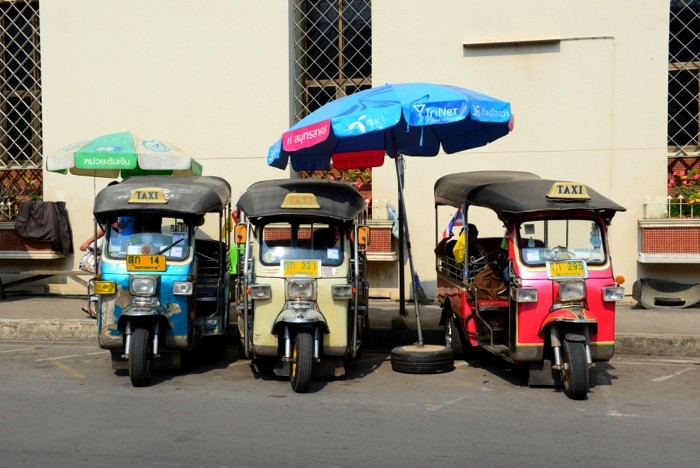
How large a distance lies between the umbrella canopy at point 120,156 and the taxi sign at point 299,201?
123 inches

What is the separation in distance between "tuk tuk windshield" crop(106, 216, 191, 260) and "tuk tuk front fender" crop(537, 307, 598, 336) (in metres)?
3.49

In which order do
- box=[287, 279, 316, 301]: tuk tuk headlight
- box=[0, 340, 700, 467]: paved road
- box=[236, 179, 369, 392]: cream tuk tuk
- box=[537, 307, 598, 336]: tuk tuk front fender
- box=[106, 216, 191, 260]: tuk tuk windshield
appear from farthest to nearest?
box=[106, 216, 191, 260]: tuk tuk windshield → box=[287, 279, 316, 301]: tuk tuk headlight → box=[236, 179, 369, 392]: cream tuk tuk → box=[537, 307, 598, 336]: tuk tuk front fender → box=[0, 340, 700, 467]: paved road

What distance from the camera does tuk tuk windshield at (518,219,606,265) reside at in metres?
7.61

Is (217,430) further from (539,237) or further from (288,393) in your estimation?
(539,237)

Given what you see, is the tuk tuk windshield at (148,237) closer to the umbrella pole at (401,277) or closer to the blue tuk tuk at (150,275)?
the blue tuk tuk at (150,275)

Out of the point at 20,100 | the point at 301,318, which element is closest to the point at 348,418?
the point at 301,318

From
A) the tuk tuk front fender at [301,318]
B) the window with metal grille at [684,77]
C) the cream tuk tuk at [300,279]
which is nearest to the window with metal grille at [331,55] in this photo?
the window with metal grille at [684,77]

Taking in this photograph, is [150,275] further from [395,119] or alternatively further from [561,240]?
[561,240]

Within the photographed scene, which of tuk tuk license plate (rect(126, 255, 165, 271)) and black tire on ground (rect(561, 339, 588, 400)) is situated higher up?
tuk tuk license plate (rect(126, 255, 165, 271))

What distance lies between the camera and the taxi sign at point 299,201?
7840 mm

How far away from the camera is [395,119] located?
777 centimetres

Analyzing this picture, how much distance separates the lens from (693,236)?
11.4 m

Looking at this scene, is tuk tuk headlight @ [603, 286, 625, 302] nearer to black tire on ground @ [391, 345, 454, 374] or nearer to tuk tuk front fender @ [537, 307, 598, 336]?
tuk tuk front fender @ [537, 307, 598, 336]

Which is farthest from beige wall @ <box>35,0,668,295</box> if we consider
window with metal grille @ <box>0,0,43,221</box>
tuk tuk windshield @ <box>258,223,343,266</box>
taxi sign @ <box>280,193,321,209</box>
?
taxi sign @ <box>280,193,321,209</box>
